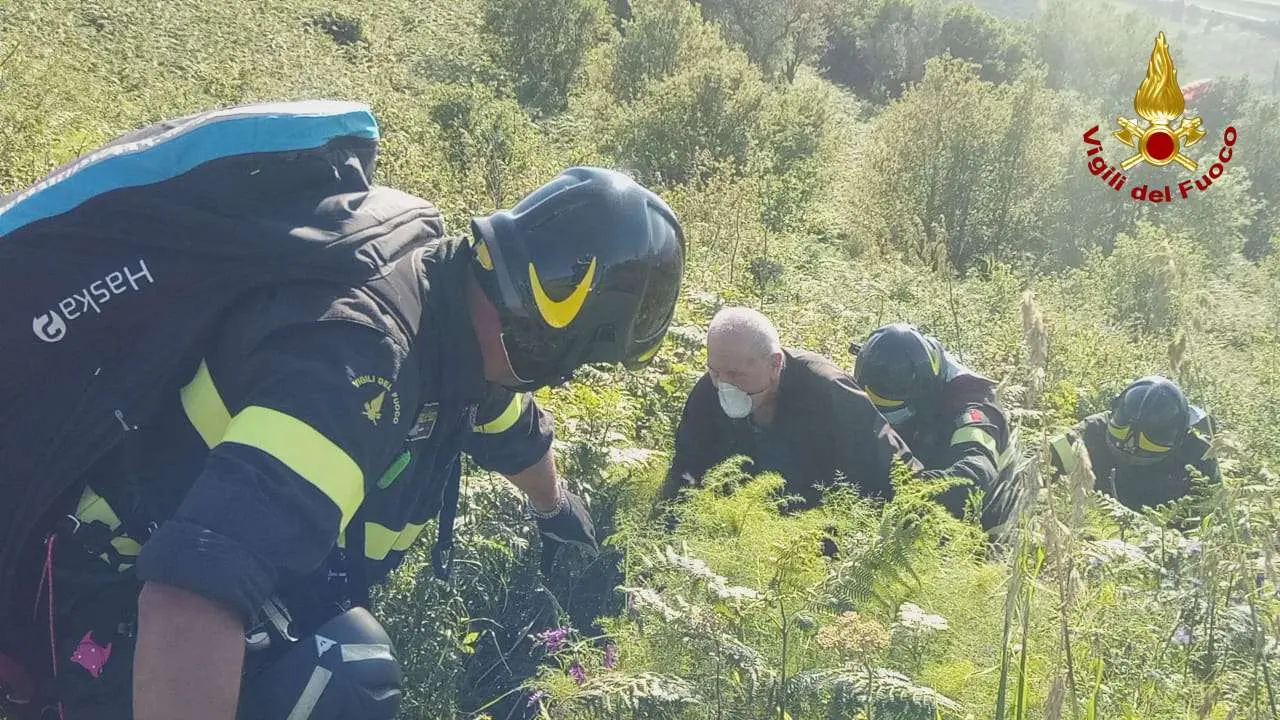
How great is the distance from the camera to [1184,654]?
245 cm

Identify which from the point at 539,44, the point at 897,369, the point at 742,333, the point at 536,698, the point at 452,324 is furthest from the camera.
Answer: the point at 539,44

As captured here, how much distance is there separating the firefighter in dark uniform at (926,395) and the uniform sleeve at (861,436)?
61 cm

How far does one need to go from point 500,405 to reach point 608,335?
23.8 inches

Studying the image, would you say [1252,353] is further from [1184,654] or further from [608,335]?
[608,335]

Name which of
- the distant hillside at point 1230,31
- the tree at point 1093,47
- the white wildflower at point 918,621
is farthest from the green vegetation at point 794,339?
the distant hillside at point 1230,31

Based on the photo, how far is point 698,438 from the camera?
4.69 meters

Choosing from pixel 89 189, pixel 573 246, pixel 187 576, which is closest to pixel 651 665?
pixel 573 246

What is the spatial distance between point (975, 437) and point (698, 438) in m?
1.46

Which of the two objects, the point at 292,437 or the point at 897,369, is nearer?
the point at 292,437

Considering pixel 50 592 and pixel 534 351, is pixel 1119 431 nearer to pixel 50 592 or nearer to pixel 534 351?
pixel 534 351

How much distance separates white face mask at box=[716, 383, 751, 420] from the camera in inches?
180

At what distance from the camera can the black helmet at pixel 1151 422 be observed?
5.81 metres

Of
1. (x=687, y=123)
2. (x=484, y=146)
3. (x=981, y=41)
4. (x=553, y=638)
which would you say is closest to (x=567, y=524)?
(x=553, y=638)

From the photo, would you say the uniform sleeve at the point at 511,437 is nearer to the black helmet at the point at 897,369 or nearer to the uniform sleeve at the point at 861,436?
the uniform sleeve at the point at 861,436
